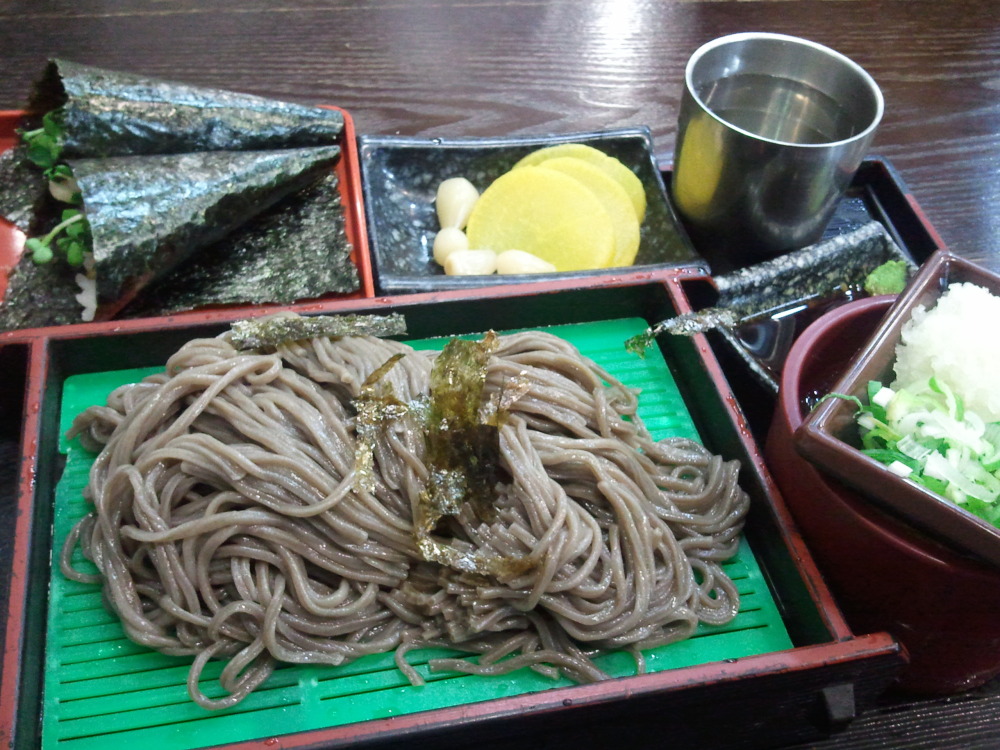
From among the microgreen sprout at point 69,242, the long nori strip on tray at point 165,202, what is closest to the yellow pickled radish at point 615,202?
the long nori strip on tray at point 165,202

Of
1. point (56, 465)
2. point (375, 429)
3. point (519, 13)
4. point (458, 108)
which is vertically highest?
point (519, 13)

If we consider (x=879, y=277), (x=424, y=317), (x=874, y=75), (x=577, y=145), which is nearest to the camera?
(x=424, y=317)

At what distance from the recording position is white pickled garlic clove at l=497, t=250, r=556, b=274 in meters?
2.40

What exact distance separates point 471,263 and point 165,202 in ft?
3.07

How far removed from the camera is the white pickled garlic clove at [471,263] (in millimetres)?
2430

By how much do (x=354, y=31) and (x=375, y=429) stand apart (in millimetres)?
2519

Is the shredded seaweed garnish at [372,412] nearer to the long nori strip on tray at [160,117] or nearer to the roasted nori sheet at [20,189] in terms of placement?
the long nori strip on tray at [160,117]

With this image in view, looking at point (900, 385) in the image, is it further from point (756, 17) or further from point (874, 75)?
point (756, 17)

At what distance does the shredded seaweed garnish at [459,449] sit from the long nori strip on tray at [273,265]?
0.71m

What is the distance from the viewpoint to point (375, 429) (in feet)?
5.74

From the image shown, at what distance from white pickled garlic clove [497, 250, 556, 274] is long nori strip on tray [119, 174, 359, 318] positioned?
0.47m

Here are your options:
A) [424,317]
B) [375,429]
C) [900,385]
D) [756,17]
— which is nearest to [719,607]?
[900,385]

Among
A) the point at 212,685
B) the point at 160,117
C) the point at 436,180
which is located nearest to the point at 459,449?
the point at 212,685

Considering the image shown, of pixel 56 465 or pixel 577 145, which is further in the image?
pixel 577 145
